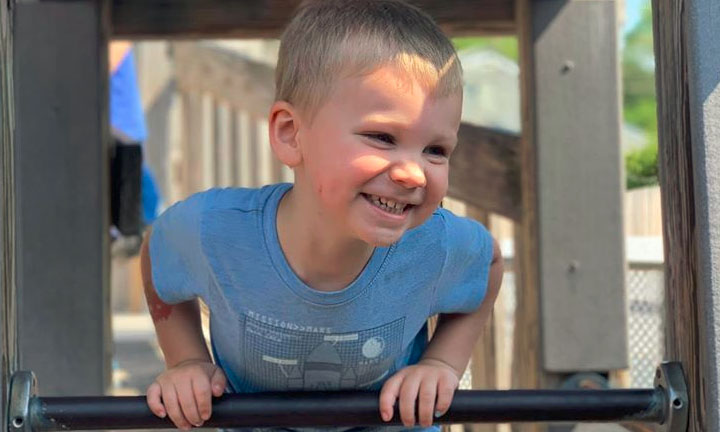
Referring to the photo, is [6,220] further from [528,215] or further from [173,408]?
[528,215]

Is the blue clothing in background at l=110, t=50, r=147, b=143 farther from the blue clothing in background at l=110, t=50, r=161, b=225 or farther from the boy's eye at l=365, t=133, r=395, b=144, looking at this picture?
the boy's eye at l=365, t=133, r=395, b=144

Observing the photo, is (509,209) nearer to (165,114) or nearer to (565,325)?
(565,325)

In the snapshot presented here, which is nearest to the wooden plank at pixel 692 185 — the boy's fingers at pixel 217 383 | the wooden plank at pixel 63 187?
the boy's fingers at pixel 217 383

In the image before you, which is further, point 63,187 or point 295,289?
point 63,187

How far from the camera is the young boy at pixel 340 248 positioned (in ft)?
4.87

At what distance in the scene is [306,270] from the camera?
67.1 inches

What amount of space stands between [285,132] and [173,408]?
418 millimetres

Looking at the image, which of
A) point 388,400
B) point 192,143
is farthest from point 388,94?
point 192,143

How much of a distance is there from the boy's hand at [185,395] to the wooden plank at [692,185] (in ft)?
2.11

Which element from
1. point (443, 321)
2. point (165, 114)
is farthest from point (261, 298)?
point (165, 114)

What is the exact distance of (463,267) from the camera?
1.82m

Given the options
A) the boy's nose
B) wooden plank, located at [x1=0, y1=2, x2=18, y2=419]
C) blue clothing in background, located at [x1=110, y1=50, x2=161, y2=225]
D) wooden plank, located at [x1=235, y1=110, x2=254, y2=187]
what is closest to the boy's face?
the boy's nose

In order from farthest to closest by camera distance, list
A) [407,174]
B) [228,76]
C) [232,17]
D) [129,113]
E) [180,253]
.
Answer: [228,76] < [129,113] < [232,17] < [180,253] < [407,174]

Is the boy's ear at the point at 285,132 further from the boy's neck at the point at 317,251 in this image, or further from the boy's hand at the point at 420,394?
the boy's hand at the point at 420,394
